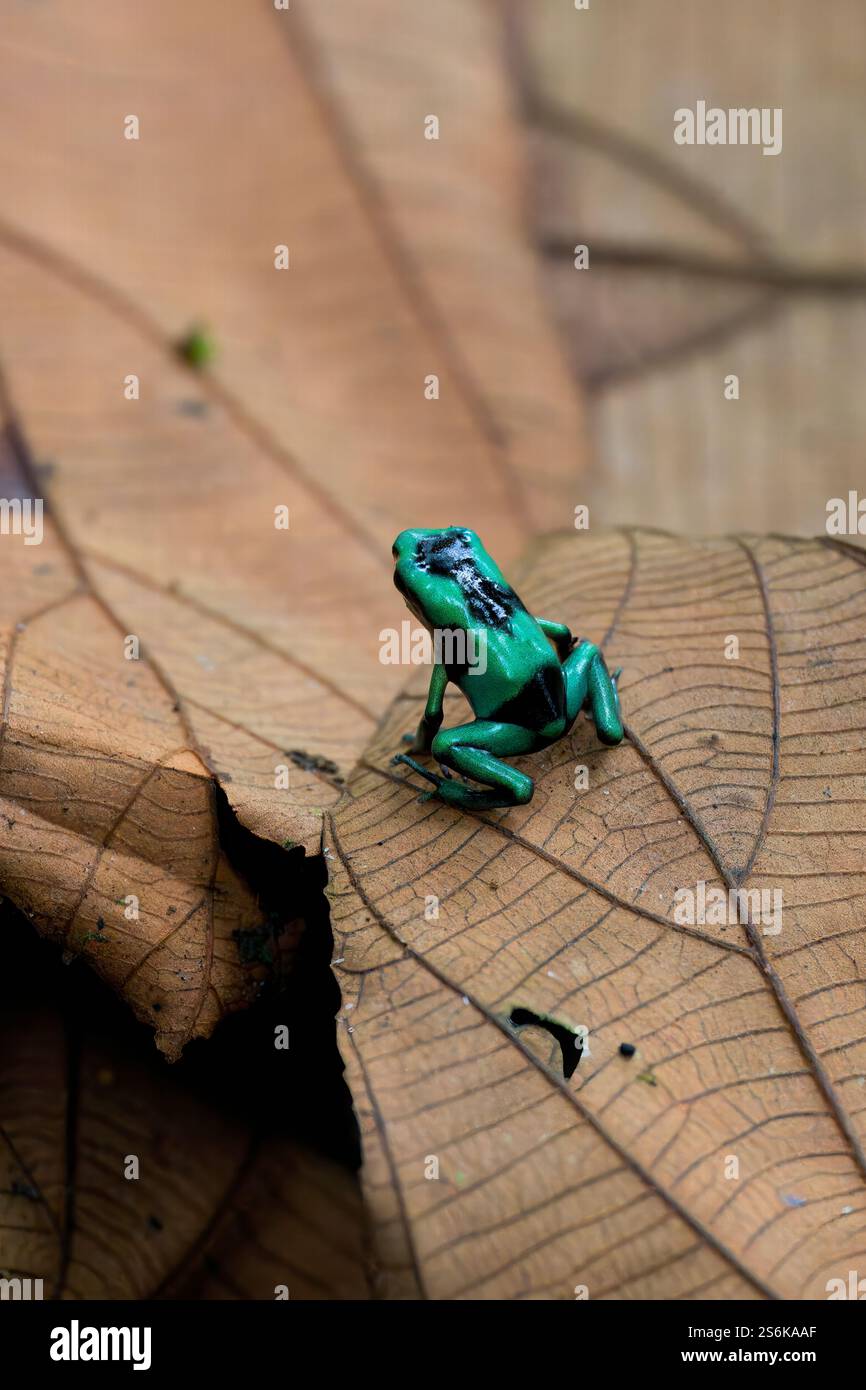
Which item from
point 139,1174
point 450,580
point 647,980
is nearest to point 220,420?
point 450,580

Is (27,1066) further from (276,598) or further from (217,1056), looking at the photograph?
(276,598)

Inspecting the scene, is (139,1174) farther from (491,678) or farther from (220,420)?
(220,420)

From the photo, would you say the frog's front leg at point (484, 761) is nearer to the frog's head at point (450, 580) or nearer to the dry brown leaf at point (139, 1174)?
the frog's head at point (450, 580)

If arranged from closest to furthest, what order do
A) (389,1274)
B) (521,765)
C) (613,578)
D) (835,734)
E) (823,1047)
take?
(389,1274), (823,1047), (835,734), (521,765), (613,578)

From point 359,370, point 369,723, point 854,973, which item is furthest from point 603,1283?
point 359,370
